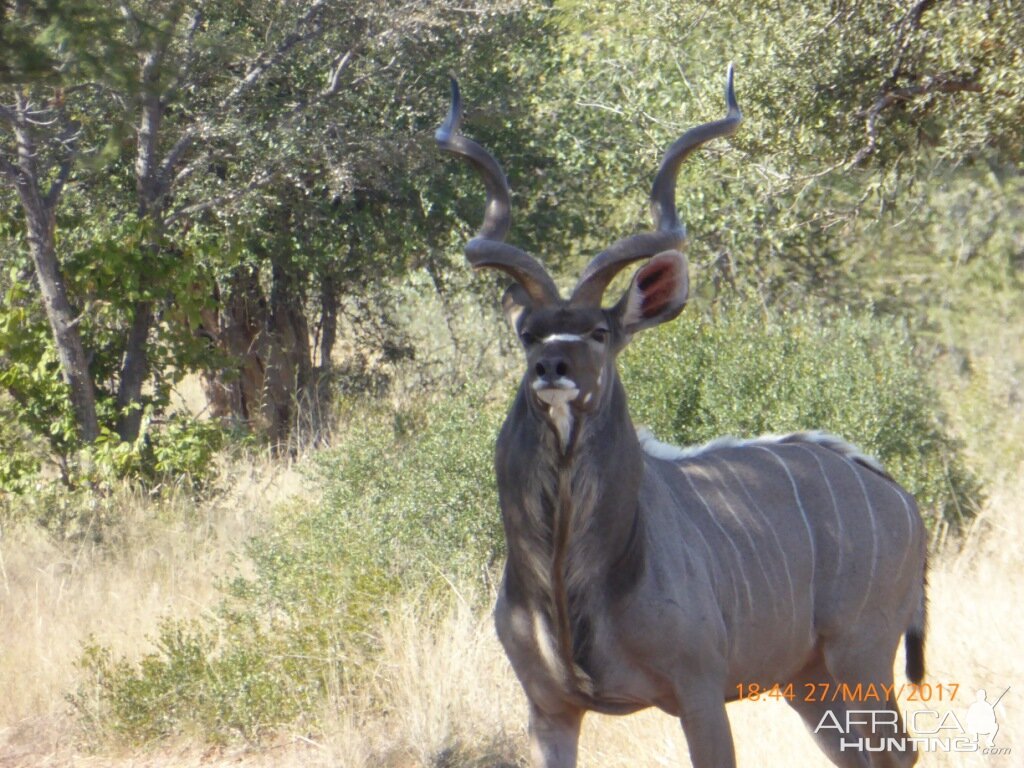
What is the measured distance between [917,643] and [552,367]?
1.97 metres

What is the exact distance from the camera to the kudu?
3328mm

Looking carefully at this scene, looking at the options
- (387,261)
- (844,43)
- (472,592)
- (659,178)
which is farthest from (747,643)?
(387,261)

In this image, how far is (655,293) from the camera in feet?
11.6

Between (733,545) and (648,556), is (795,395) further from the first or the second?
(648,556)

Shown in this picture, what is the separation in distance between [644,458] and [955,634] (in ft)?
7.75

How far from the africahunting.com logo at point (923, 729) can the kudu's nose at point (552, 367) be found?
1620mm

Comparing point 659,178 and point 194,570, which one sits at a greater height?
point 659,178

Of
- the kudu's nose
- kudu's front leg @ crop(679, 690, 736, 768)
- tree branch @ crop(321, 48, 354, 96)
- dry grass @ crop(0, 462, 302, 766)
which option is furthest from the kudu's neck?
tree branch @ crop(321, 48, 354, 96)

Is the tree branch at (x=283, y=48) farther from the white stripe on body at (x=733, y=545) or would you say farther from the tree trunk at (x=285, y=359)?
the white stripe on body at (x=733, y=545)

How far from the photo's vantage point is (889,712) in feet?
13.3

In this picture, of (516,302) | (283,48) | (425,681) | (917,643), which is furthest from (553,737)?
(283,48)

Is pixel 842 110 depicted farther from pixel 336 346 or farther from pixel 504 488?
pixel 336 346

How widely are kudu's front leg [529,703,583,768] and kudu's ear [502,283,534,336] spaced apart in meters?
1.05

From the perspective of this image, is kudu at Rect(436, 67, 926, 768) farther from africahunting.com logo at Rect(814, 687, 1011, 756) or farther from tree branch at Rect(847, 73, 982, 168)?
tree branch at Rect(847, 73, 982, 168)
